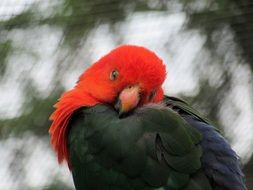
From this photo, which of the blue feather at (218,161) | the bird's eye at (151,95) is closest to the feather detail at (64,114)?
the bird's eye at (151,95)

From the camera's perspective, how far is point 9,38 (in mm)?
3100

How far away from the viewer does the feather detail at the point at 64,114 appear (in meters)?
2.19

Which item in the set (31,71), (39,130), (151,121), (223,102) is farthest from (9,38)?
(151,121)

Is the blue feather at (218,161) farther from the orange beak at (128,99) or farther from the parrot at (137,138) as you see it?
the orange beak at (128,99)

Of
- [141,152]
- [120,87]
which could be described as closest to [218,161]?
[141,152]

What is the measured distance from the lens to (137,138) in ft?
6.59

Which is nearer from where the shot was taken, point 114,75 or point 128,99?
point 128,99

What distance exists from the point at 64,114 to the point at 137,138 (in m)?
0.29

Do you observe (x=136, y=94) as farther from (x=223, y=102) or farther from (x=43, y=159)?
(x=43, y=159)

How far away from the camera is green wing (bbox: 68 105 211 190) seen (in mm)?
1985

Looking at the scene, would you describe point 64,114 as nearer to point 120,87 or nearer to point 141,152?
point 120,87

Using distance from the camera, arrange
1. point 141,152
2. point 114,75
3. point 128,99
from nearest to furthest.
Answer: point 141,152
point 128,99
point 114,75

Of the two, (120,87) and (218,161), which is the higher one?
(120,87)

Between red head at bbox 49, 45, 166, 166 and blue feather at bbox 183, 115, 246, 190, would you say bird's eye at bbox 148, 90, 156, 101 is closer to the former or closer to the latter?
red head at bbox 49, 45, 166, 166
